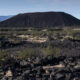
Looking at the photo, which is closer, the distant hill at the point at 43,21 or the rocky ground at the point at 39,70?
the rocky ground at the point at 39,70

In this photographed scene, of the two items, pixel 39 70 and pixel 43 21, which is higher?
pixel 39 70

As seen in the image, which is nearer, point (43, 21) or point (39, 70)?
point (39, 70)

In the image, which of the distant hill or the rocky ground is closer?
the rocky ground

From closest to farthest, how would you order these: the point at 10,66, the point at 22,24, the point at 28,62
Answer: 1. the point at 10,66
2. the point at 28,62
3. the point at 22,24

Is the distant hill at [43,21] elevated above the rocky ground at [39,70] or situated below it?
below

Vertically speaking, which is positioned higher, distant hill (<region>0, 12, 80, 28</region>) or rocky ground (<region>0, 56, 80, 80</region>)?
rocky ground (<region>0, 56, 80, 80</region>)

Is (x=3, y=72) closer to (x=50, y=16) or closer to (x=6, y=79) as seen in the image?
(x=6, y=79)

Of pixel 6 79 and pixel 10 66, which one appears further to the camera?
pixel 10 66

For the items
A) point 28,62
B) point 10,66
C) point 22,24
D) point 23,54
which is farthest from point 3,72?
point 22,24
